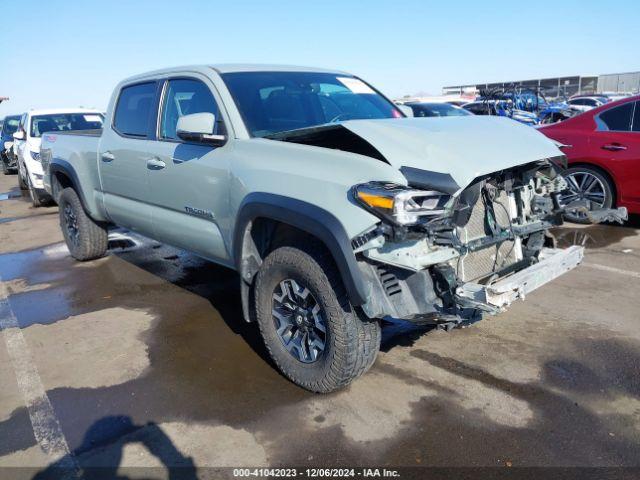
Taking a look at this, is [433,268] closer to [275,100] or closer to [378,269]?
[378,269]

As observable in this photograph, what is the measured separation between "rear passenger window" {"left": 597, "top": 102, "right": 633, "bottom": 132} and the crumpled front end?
4135 mm

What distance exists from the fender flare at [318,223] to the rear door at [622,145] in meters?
5.20


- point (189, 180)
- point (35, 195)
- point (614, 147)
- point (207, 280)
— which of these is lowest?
point (207, 280)

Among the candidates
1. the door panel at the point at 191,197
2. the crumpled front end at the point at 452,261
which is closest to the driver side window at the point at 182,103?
the door panel at the point at 191,197

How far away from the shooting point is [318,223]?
9.41 ft

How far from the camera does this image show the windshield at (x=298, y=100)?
3.82m

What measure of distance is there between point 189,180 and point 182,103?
2.49 ft

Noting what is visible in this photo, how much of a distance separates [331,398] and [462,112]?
14558 mm

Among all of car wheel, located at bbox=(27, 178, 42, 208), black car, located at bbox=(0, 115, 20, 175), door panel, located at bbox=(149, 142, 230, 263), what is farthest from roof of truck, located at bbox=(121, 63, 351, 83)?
black car, located at bbox=(0, 115, 20, 175)

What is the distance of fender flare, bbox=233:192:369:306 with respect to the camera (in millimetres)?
2744

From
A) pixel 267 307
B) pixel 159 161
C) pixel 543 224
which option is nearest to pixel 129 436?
pixel 267 307

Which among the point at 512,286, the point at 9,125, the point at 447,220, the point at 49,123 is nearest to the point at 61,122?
the point at 49,123

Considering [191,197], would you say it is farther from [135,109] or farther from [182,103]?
[135,109]

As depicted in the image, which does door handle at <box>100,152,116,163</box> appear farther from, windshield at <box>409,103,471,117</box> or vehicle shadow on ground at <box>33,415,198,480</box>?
windshield at <box>409,103,471,117</box>
